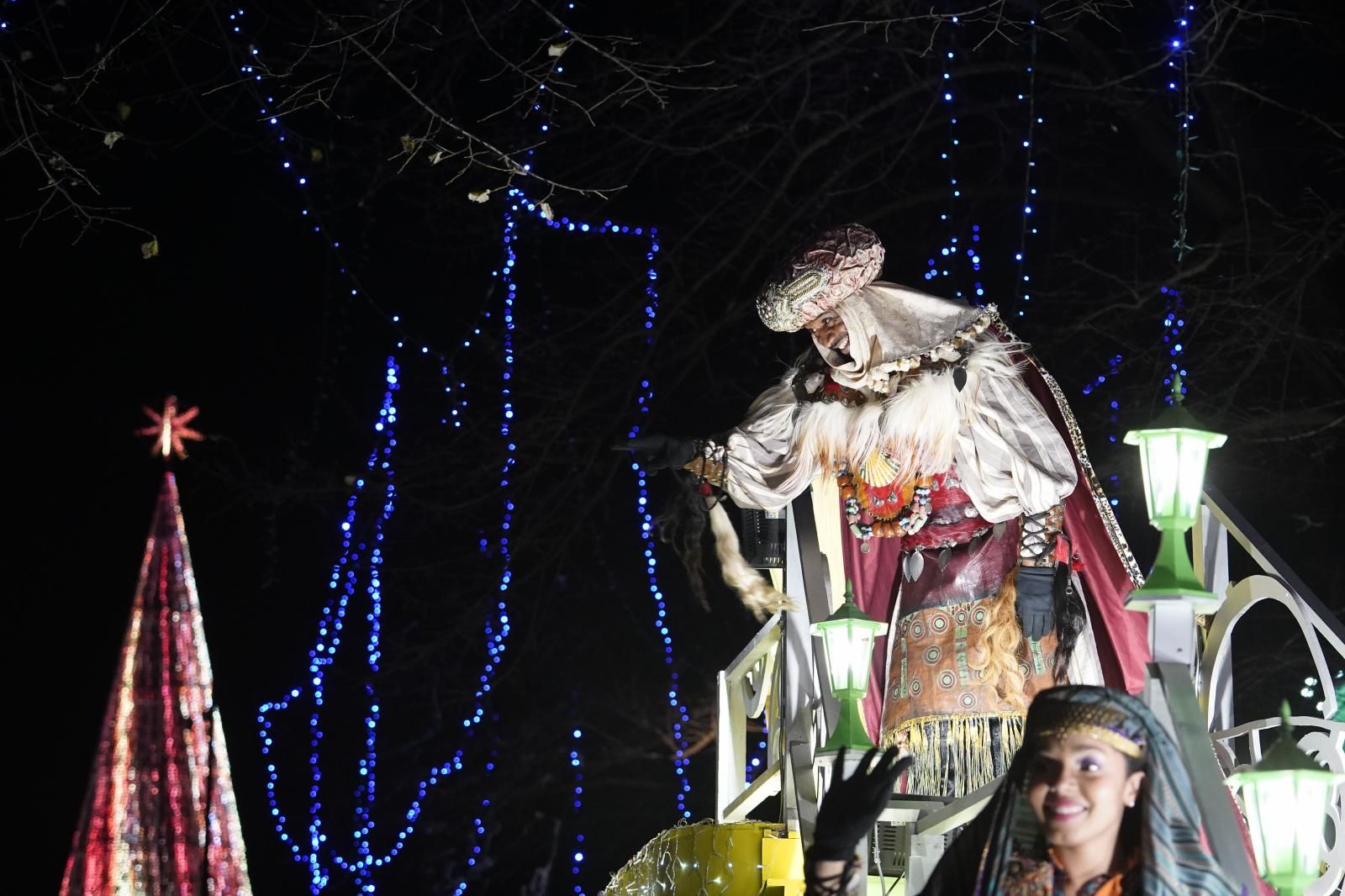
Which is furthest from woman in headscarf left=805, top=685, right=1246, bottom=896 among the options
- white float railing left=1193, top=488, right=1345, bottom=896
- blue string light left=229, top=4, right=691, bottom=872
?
blue string light left=229, top=4, right=691, bottom=872

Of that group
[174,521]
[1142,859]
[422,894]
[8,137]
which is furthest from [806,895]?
[422,894]

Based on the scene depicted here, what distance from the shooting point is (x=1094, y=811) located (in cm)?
418

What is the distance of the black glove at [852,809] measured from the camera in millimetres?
4387

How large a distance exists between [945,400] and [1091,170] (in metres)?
6.95

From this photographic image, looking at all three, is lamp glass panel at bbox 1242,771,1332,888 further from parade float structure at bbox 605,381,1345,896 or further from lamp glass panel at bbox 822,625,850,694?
lamp glass panel at bbox 822,625,850,694

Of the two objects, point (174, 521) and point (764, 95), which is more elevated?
point (764, 95)

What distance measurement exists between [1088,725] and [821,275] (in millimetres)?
2736

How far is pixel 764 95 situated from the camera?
12391mm

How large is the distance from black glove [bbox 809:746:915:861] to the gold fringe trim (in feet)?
7.33

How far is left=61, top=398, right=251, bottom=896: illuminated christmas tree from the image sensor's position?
1468cm

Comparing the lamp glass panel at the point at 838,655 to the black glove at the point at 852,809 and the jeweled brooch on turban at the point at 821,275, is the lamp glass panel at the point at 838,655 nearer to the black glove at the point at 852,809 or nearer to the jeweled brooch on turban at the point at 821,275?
the jeweled brooch on turban at the point at 821,275

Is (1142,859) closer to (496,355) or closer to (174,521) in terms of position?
(496,355)

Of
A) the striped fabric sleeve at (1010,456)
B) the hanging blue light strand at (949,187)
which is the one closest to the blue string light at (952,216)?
the hanging blue light strand at (949,187)

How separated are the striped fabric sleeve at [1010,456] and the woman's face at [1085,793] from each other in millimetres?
2280
